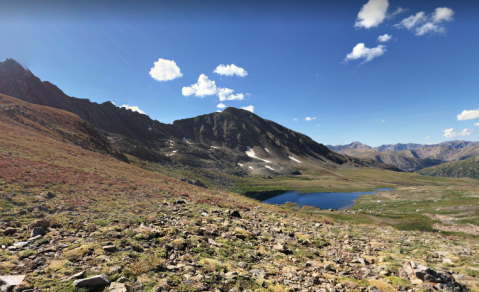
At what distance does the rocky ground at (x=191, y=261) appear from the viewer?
8.51 metres

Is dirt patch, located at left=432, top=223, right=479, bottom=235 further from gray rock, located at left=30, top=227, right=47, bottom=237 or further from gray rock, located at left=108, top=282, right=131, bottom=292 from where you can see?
gray rock, located at left=30, top=227, right=47, bottom=237

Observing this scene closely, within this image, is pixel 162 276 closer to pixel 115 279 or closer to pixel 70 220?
pixel 115 279

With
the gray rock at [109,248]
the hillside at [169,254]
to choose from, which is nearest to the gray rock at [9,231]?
the hillside at [169,254]

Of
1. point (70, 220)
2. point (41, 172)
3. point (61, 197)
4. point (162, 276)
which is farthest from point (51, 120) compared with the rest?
point (162, 276)

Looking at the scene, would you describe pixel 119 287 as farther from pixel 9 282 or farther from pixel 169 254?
pixel 169 254

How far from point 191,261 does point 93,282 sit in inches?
189

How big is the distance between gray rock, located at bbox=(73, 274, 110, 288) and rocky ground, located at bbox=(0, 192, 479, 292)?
1.3 inches

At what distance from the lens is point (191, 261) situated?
440 inches

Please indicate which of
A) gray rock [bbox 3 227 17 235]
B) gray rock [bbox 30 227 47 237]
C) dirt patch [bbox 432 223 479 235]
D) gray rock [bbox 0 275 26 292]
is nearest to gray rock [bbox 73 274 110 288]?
gray rock [bbox 0 275 26 292]

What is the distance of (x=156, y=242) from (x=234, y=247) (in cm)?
542

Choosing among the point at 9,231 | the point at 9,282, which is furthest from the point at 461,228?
the point at 9,231

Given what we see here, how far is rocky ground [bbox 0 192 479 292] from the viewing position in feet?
27.9

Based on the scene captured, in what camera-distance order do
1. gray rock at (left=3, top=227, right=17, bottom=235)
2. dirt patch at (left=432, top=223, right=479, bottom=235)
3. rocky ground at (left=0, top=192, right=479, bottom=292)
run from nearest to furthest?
1. rocky ground at (left=0, top=192, right=479, bottom=292)
2. gray rock at (left=3, top=227, right=17, bottom=235)
3. dirt patch at (left=432, top=223, right=479, bottom=235)

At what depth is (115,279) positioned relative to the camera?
8.34m
